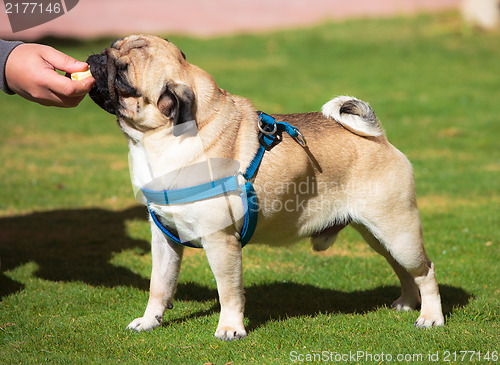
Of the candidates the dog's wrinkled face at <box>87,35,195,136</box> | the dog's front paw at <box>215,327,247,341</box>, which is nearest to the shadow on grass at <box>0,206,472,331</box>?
the dog's front paw at <box>215,327,247,341</box>

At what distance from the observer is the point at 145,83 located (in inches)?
159

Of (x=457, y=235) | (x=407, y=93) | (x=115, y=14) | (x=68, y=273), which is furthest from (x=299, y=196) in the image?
(x=115, y=14)

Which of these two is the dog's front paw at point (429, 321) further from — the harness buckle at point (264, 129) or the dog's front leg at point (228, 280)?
the harness buckle at point (264, 129)

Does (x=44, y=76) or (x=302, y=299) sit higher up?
(x=44, y=76)

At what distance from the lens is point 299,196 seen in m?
4.59

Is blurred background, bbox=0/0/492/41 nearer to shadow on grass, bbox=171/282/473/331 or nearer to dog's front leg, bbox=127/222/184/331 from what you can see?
shadow on grass, bbox=171/282/473/331

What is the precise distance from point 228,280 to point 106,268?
219 centimetres

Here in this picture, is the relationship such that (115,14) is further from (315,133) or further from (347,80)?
(315,133)

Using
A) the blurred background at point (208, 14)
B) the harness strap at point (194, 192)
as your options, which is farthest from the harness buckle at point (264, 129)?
the blurred background at point (208, 14)

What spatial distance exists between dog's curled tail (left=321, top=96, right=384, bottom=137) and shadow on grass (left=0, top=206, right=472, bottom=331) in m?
1.59

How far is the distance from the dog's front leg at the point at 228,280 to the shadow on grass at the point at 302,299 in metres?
0.37

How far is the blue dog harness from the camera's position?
411 centimetres

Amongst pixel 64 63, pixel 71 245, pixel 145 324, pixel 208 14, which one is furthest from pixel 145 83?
pixel 208 14

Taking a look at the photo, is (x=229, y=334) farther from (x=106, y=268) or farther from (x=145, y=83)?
(x=106, y=268)
